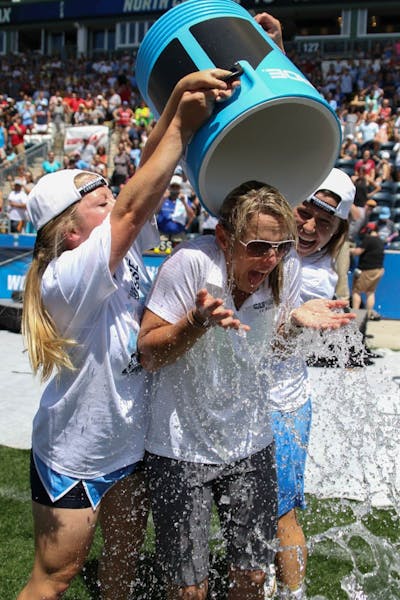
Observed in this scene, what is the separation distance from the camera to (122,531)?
7.95 ft

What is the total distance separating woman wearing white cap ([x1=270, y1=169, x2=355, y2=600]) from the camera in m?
2.70

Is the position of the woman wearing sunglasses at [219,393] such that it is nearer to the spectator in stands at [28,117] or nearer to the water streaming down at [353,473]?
the water streaming down at [353,473]

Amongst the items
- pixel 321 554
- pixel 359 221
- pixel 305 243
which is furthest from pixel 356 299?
pixel 305 243

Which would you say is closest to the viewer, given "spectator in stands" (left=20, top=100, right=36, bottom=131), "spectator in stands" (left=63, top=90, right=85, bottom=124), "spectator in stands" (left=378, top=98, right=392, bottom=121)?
"spectator in stands" (left=378, top=98, right=392, bottom=121)

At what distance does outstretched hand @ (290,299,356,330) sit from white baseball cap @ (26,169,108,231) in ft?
2.56

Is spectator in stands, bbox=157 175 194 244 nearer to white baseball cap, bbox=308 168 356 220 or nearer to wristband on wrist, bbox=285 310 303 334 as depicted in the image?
white baseball cap, bbox=308 168 356 220

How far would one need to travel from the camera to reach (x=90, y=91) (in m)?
26.2

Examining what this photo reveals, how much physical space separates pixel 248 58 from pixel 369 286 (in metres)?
8.32

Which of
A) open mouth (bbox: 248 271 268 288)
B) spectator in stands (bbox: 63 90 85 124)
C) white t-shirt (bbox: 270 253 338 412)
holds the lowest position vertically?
spectator in stands (bbox: 63 90 85 124)

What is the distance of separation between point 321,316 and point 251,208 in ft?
1.43

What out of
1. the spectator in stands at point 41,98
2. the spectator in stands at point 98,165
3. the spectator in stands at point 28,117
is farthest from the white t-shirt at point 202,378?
the spectator in stands at point 41,98

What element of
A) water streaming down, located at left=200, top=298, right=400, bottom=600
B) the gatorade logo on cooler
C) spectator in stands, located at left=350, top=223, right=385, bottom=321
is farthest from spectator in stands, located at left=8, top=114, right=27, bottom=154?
the gatorade logo on cooler

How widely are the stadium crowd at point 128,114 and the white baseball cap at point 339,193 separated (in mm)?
9065

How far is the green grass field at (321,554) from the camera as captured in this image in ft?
10.8
